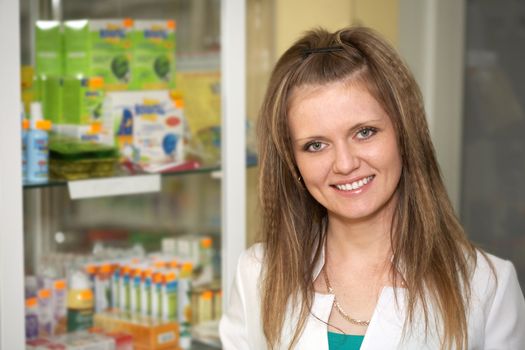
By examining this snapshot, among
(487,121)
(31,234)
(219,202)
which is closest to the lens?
(31,234)

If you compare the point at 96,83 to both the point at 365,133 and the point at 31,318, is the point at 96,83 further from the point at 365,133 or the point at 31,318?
the point at 365,133

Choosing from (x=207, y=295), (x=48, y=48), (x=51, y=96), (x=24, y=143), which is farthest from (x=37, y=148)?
(x=207, y=295)

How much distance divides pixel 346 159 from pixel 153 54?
1.03m

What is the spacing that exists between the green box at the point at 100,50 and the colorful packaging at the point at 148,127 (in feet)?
0.20

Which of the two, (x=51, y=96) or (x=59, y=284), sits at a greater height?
(x=51, y=96)

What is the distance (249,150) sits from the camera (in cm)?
268

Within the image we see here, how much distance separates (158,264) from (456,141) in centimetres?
126

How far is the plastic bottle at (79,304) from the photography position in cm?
244

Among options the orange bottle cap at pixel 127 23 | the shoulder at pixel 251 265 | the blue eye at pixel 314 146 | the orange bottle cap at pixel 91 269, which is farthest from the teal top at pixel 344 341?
the orange bottle cap at pixel 127 23

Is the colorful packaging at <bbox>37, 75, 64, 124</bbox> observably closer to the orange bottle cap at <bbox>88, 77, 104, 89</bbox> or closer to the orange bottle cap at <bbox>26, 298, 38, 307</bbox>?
the orange bottle cap at <bbox>88, 77, 104, 89</bbox>

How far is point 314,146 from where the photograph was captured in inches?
73.5

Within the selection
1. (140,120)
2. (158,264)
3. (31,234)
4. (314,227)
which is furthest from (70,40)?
(314,227)

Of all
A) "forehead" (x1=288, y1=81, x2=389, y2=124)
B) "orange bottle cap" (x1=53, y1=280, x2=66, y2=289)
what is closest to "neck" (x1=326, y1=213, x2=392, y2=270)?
"forehead" (x1=288, y1=81, x2=389, y2=124)

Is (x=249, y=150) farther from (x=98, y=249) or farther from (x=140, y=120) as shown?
(x=98, y=249)
